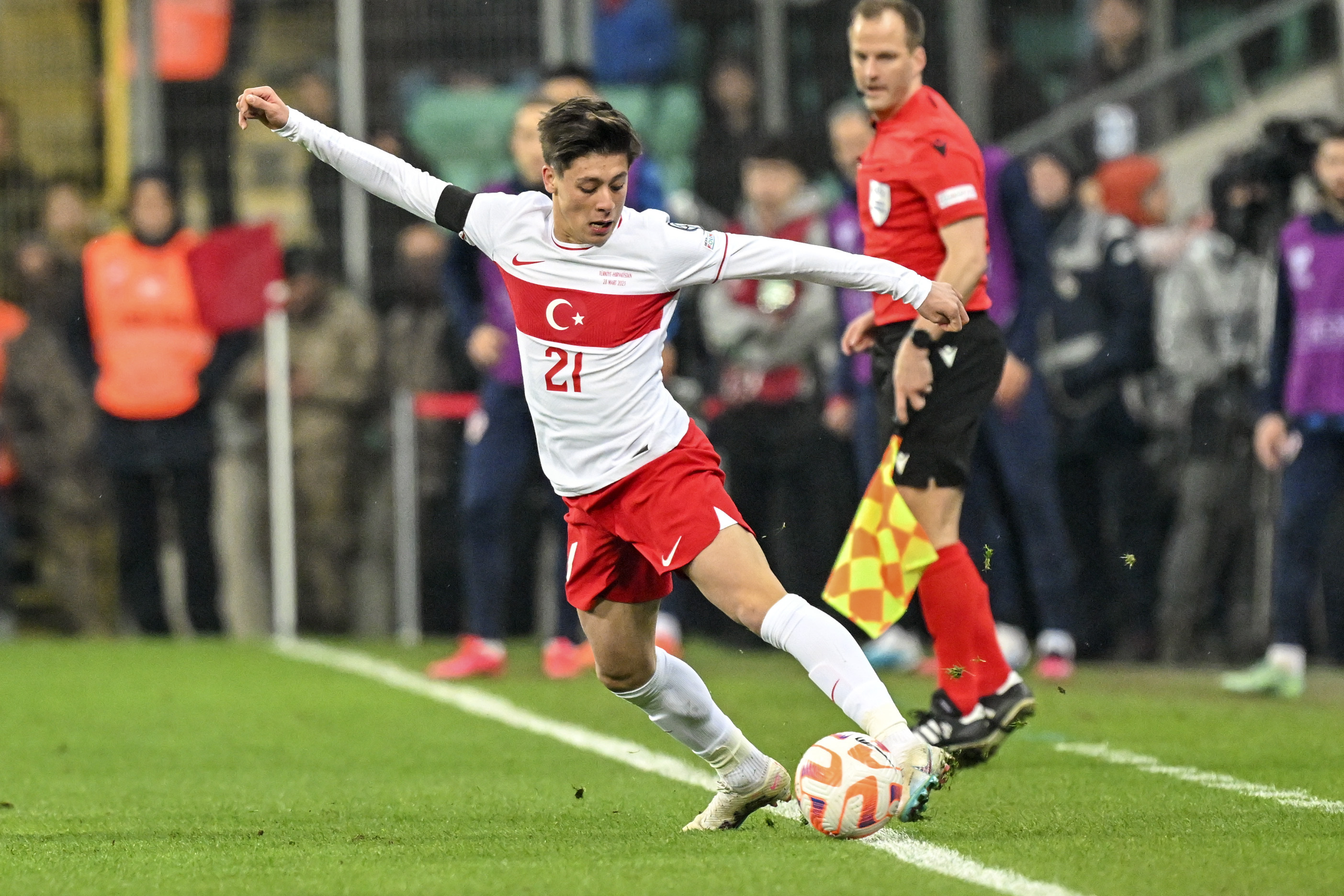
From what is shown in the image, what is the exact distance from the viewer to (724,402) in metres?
11.9

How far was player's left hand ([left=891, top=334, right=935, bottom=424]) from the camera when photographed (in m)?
6.67

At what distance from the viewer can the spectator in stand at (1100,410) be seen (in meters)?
11.0

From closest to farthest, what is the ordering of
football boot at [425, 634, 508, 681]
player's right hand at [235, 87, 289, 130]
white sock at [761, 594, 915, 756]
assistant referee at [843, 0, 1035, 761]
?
1. white sock at [761, 594, 915, 756]
2. player's right hand at [235, 87, 289, 130]
3. assistant referee at [843, 0, 1035, 761]
4. football boot at [425, 634, 508, 681]

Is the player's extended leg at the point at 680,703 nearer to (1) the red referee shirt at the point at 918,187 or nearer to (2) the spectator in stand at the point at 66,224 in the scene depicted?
(1) the red referee shirt at the point at 918,187

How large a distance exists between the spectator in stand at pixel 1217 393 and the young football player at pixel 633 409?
17.8ft

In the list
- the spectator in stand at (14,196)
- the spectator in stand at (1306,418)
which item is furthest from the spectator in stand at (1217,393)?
the spectator in stand at (14,196)

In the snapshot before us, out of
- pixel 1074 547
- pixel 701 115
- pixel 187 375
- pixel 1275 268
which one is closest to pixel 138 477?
pixel 187 375

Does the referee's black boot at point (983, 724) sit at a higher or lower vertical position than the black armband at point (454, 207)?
lower

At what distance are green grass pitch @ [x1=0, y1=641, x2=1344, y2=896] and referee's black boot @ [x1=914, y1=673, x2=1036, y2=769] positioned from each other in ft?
0.32

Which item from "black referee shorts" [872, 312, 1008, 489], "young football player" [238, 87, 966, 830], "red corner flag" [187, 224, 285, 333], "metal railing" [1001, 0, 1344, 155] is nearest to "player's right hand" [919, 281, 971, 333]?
"young football player" [238, 87, 966, 830]

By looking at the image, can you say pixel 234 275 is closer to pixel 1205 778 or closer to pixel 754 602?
pixel 1205 778

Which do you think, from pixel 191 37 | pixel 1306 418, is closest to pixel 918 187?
pixel 1306 418

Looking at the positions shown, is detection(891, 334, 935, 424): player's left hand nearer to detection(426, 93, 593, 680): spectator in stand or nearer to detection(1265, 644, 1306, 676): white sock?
detection(1265, 644, 1306, 676): white sock

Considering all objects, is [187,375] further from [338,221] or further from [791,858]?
[791,858]
